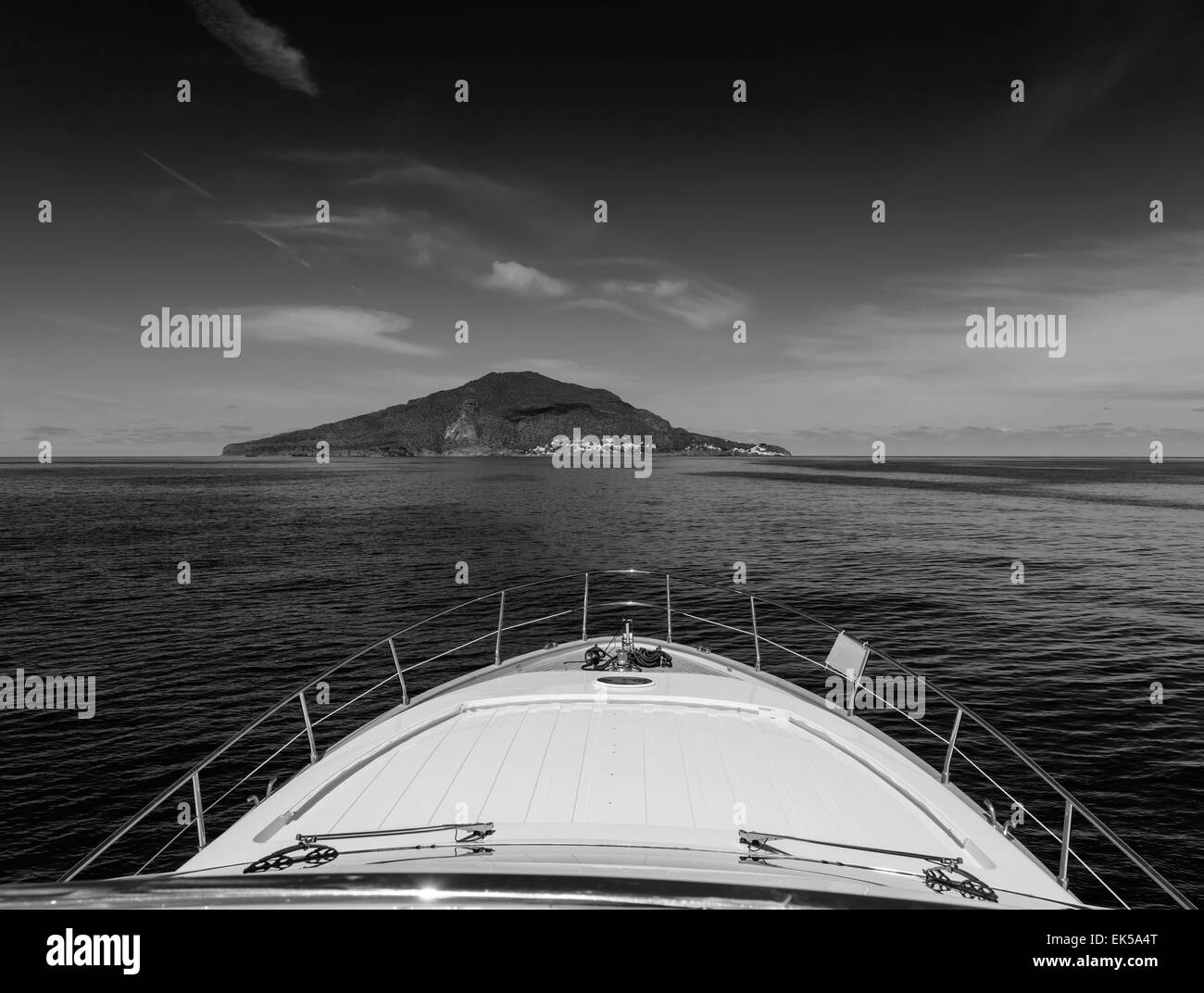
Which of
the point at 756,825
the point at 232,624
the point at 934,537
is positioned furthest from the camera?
the point at 934,537

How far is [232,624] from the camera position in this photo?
24984 millimetres

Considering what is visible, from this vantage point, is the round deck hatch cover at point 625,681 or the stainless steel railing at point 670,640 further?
the round deck hatch cover at point 625,681

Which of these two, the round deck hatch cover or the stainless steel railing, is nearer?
the stainless steel railing

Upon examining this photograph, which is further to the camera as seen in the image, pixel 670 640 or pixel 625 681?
pixel 670 640

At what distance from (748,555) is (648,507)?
3578cm

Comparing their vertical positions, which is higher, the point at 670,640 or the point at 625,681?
the point at 625,681

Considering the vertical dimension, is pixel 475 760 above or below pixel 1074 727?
above

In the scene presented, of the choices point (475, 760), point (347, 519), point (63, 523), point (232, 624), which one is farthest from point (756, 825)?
point (63, 523)

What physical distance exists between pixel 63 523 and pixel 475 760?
67.4 m
